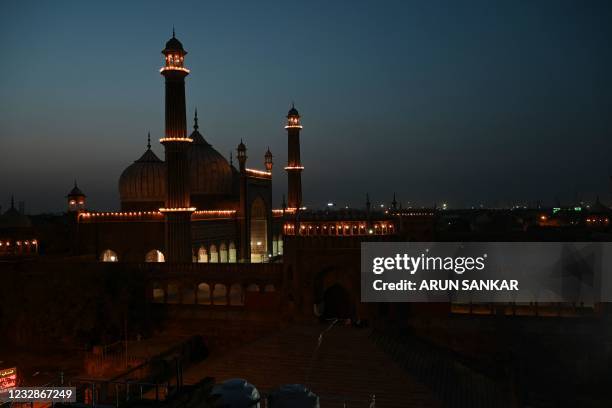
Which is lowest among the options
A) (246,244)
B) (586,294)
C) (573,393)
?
(573,393)

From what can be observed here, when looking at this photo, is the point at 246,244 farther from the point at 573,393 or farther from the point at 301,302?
the point at 573,393

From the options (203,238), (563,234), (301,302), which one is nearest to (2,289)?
(203,238)

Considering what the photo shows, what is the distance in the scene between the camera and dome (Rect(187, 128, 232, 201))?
3059 centimetres

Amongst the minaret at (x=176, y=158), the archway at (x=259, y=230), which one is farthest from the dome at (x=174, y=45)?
the archway at (x=259, y=230)

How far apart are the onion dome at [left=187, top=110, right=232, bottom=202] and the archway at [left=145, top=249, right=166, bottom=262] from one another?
5499mm

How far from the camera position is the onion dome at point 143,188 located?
29.4m

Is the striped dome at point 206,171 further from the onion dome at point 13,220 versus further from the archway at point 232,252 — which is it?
the onion dome at point 13,220

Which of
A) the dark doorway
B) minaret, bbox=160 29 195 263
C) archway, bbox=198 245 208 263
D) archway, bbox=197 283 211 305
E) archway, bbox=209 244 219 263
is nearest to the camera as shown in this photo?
the dark doorway

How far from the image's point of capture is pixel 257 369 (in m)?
14.9

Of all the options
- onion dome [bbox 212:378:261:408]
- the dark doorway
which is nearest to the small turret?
the dark doorway

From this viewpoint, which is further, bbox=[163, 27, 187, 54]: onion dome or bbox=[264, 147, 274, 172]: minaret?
bbox=[264, 147, 274, 172]: minaret

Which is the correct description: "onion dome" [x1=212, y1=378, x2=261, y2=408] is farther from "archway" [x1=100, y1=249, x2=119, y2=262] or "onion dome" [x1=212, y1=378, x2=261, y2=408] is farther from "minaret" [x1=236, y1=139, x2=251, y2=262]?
"minaret" [x1=236, y1=139, x2=251, y2=262]

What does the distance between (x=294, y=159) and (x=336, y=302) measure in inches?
570

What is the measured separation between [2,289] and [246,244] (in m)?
13.2
